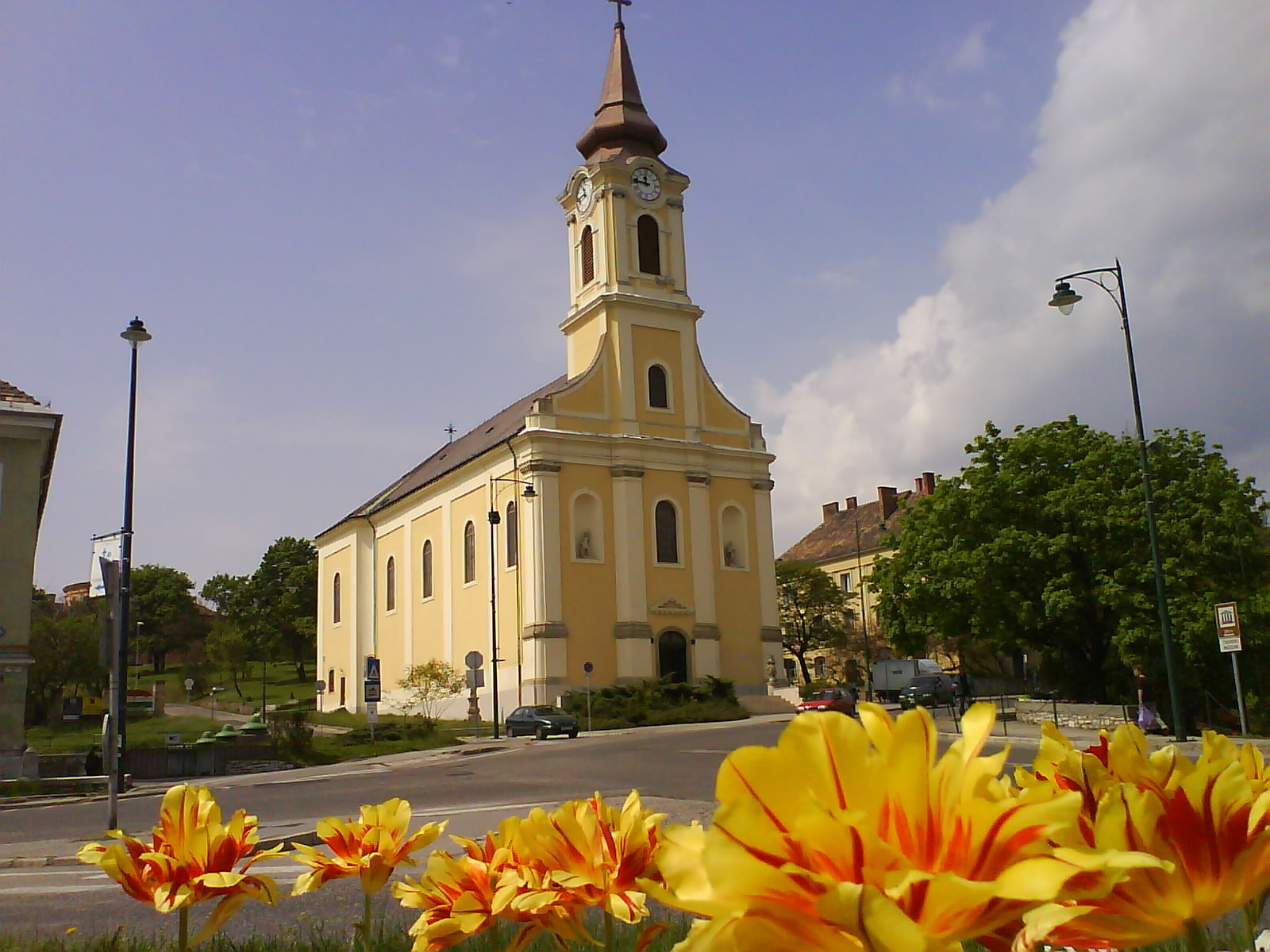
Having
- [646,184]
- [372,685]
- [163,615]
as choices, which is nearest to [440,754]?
[372,685]

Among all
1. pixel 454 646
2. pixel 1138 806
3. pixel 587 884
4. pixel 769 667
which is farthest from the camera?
pixel 454 646

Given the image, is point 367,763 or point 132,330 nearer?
point 132,330

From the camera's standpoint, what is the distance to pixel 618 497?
172ft

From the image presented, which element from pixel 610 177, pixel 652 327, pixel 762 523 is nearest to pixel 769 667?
pixel 762 523

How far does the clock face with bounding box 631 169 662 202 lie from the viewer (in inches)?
2146

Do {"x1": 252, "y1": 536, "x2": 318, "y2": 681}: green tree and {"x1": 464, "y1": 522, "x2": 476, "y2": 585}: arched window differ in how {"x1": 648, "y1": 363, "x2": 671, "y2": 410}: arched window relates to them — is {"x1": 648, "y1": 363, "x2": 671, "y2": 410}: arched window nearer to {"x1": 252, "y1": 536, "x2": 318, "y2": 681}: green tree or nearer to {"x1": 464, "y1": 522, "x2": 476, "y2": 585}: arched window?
{"x1": 464, "y1": 522, "x2": 476, "y2": 585}: arched window

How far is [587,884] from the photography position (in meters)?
2.39

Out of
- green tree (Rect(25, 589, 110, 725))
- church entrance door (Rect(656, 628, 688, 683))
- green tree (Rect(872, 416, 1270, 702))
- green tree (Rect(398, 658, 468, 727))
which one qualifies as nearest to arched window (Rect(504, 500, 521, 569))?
green tree (Rect(398, 658, 468, 727))

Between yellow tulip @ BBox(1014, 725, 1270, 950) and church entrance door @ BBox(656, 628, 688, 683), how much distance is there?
50.1 meters

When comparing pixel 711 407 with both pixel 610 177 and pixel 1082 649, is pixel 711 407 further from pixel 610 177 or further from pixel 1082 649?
pixel 1082 649

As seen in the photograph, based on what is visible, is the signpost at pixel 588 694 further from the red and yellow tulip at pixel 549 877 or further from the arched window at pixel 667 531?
the red and yellow tulip at pixel 549 877

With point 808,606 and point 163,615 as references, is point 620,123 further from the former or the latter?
point 163,615

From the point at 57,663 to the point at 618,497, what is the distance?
25.3 meters

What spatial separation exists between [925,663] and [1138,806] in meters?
56.7
